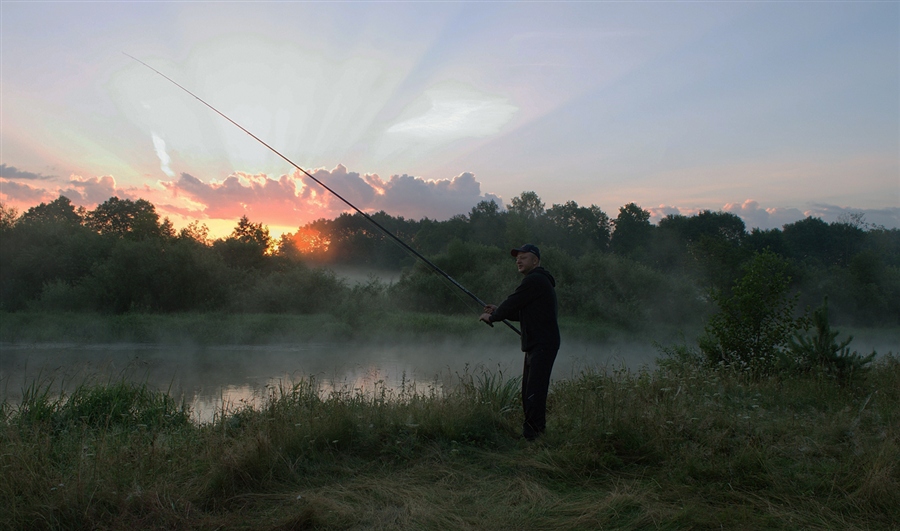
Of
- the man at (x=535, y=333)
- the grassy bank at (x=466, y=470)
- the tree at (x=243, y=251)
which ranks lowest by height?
the grassy bank at (x=466, y=470)

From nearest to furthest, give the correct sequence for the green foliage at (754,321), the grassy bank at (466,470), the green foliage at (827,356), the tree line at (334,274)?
the grassy bank at (466,470) → the green foliage at (827,356) → the green foliage at (754,321) → the tree line at (334,274)

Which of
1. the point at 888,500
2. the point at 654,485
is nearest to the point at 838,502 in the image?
the point at 888,500

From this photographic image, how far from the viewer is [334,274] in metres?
28.3

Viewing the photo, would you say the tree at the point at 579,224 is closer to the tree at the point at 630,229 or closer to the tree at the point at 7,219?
the tree at the point at 630,229

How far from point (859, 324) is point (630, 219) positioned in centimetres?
1700

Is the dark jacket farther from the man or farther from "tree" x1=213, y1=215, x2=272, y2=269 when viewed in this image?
"tree" x1=213, y1=215, x2=272, y2=269

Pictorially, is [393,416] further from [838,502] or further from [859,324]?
[859,324]

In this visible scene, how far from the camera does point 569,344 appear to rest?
976 inches

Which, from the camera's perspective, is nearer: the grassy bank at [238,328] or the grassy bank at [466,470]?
the grassy bank at [466,470]

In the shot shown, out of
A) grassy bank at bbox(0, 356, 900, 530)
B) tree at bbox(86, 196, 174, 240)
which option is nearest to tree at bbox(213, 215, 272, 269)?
tree at bbox(86, 196, 174, 240)

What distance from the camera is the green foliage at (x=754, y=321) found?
9.99m

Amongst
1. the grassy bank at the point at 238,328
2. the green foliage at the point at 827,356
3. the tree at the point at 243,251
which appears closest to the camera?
the green foliage at the point at 827,356

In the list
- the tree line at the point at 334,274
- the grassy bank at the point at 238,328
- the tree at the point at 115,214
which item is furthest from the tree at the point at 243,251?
the tree at the point at 115,214

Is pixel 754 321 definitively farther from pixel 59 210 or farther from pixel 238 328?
pixel 59 210
